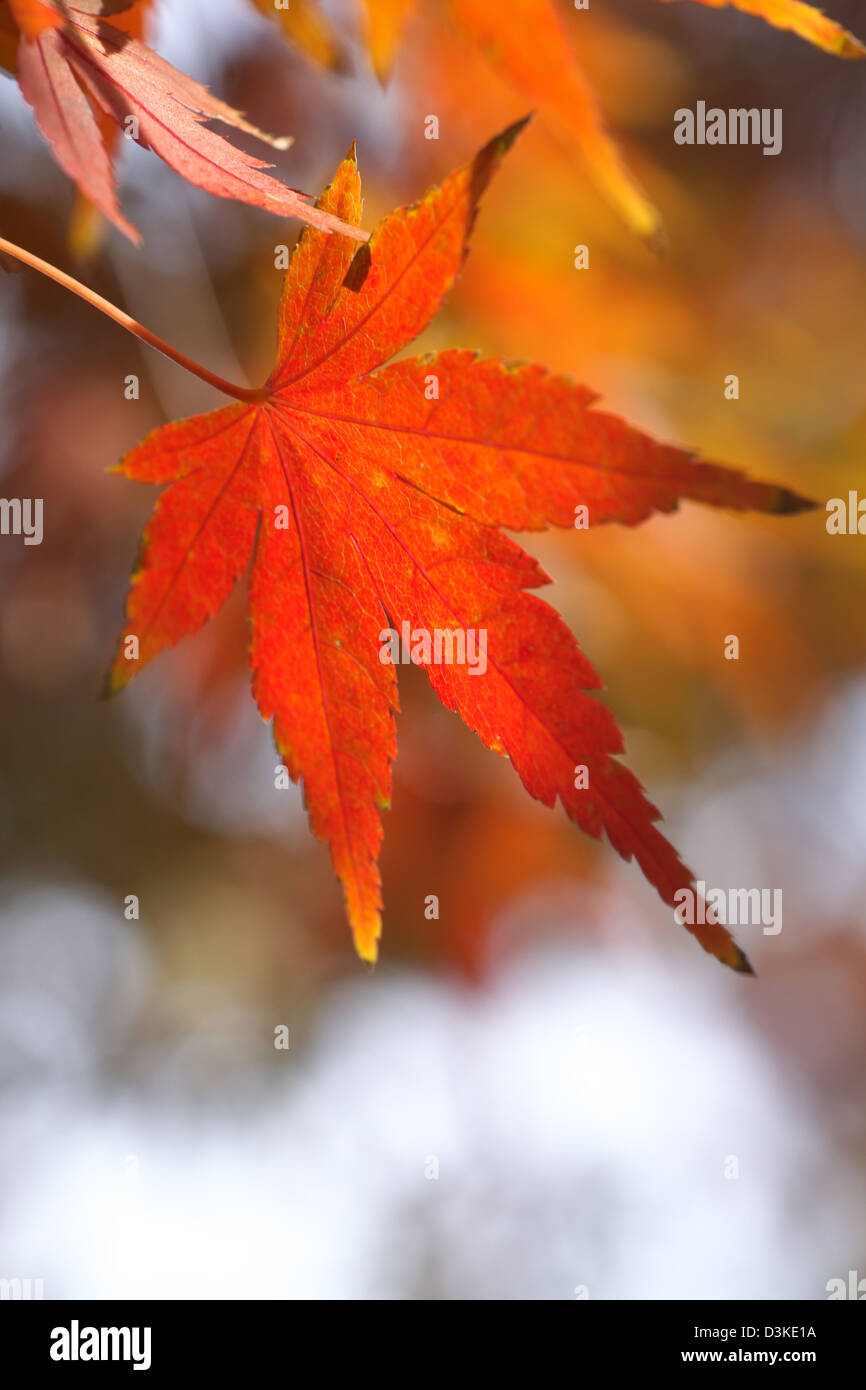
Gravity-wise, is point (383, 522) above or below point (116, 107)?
below

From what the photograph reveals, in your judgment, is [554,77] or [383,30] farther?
[383,30]

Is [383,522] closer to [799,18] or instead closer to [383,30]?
[799,18]

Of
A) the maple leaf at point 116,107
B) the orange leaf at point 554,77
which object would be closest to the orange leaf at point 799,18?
the orange leaf at point 554,77

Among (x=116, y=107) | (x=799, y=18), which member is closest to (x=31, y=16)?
(x=116, y=107)

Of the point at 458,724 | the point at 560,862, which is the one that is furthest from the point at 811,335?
the point at 560,862

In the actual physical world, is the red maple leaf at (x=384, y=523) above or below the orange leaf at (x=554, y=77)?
below

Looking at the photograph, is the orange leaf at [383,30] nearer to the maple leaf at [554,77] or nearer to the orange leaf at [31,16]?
the maple leaf at [554,77]

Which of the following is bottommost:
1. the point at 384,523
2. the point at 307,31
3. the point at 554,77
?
the point at 384,523
